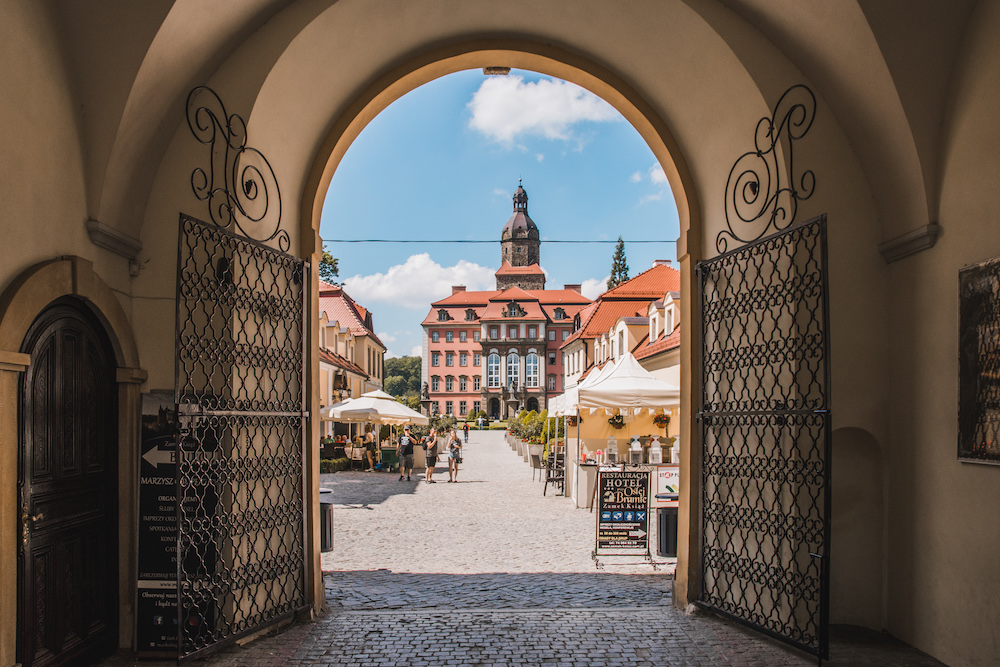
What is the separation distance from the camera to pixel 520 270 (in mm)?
109688

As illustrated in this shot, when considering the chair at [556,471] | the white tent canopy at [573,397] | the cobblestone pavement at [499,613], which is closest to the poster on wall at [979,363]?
the cobblestone pavement at [499,613]

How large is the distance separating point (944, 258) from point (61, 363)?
252 inches

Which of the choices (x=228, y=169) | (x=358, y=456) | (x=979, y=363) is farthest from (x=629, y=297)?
(x=979, y=363)

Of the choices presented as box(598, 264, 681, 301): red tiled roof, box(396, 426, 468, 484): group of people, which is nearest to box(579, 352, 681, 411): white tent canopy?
box(396, 426, 468, 484): group of people

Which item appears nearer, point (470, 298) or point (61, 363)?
point (61, 363)

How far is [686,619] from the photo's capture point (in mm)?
6855

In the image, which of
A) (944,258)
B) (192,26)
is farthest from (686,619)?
(192,26)

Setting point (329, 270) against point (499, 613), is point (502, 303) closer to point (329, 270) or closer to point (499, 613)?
point (329, 270)

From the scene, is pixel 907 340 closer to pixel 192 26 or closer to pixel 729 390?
pixel 729 390

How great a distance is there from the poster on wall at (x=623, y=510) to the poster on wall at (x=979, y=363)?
4.83 meters

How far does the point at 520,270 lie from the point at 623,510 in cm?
10054

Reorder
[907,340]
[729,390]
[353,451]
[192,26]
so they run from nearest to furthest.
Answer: [192,26]
[907,340]
[729,390]
[353,451]

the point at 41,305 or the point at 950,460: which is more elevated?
the point at 41,305

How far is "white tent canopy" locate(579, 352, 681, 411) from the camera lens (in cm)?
1269
